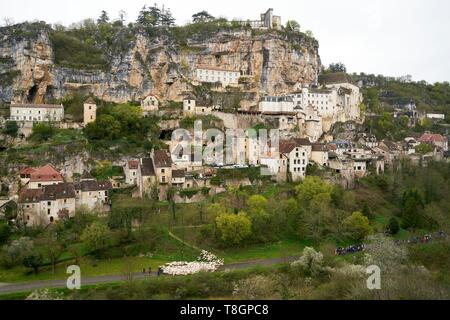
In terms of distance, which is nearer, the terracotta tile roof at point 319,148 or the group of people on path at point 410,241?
the group of people on path at point 410,241

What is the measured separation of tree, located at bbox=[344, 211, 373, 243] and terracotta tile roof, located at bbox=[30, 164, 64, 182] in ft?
91.6

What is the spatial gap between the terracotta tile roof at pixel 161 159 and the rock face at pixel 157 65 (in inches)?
783

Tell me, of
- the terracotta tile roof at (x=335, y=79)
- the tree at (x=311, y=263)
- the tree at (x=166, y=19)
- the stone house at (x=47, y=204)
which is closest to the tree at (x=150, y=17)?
the tree at (x=166, y=19)

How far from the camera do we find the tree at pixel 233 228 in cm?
4047

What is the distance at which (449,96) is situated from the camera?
350 feet

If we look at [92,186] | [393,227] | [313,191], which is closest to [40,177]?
[92,186]

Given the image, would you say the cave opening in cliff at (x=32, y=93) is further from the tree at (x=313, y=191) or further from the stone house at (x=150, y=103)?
the tree at (x=313, y=191)

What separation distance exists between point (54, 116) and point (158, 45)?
19943 mm

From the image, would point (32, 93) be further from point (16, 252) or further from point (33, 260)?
point (33, 260)

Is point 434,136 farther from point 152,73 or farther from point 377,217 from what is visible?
point 152,73

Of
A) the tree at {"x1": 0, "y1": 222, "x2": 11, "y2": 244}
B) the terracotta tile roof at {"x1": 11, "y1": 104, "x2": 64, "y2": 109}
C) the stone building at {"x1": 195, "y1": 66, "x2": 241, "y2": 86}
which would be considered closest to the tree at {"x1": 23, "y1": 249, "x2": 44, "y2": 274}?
the tree at {"x1": 0, "y1": 222, "x2": 11, "y2": 244}

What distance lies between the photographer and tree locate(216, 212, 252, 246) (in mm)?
40469

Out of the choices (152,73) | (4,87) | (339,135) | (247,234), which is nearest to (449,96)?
(339,135)

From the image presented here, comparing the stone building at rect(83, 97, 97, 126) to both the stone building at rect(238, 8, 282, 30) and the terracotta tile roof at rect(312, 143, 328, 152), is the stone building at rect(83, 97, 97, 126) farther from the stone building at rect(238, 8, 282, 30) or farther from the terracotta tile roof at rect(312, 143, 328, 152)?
the stone building at rect(238, 8, 282, 30)
